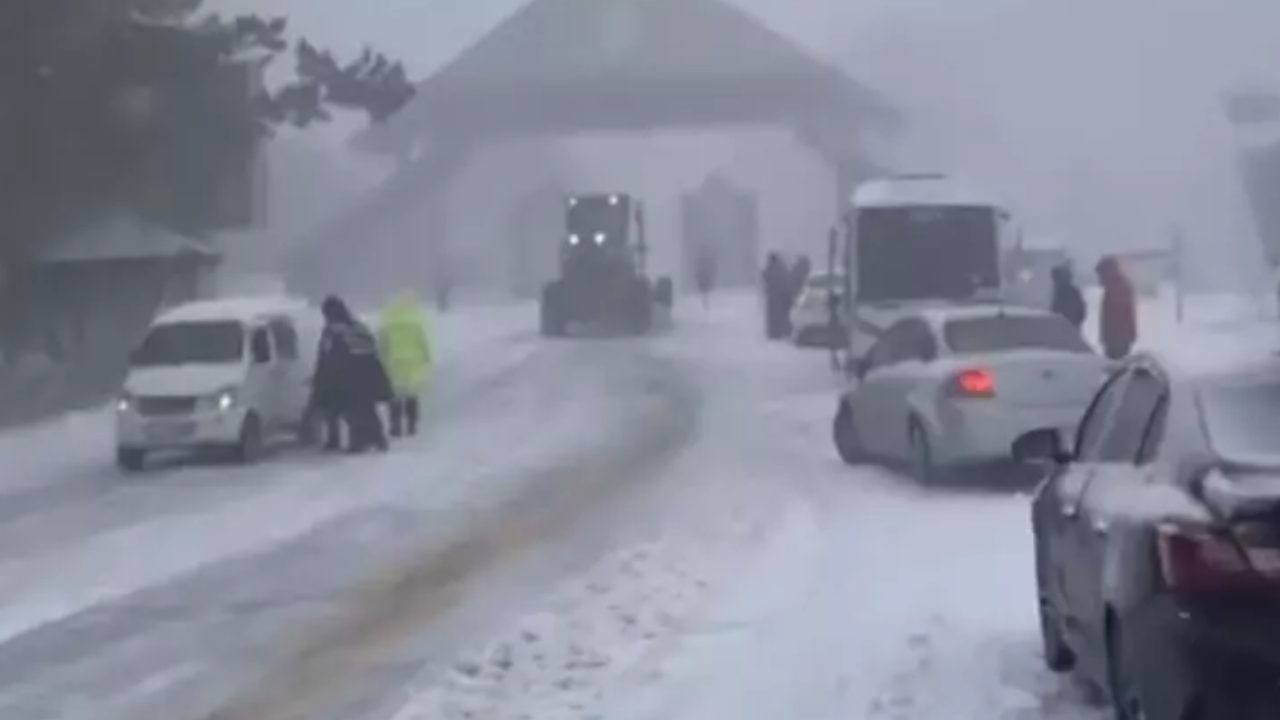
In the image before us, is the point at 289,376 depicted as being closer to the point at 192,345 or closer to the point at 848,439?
the point at 192,345

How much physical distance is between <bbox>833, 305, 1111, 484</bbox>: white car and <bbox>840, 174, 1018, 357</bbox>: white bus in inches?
483

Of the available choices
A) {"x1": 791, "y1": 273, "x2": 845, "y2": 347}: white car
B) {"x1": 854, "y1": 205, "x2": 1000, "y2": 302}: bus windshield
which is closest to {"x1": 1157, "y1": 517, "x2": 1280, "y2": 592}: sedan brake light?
{"x1": 854, "y1": 205, "x2": 1000, "y2": 302}: bus windshield

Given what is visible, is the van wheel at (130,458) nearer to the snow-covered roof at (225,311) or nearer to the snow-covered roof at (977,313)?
the snow-covered roof at (225,311)

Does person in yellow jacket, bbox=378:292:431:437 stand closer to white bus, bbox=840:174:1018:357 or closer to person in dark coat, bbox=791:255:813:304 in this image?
white bus, bbox=840:174:1018:357

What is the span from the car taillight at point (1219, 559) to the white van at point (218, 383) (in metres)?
18.2

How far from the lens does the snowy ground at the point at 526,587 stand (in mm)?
10773

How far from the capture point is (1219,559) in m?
7.43

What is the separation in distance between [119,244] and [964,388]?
2278 centimetres

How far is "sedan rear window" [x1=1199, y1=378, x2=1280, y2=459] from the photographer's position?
309 inches

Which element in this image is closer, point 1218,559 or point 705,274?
point 1218,559

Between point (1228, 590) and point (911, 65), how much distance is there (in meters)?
62.2

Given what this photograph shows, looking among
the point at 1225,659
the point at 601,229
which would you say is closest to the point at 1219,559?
the point at 1225,659

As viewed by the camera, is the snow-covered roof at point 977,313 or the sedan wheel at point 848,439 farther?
the sedan wheel at point 848,439

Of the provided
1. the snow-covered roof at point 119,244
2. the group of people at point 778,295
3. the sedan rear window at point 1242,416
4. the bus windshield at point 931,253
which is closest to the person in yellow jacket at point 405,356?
the bus windshield at point 931,253
